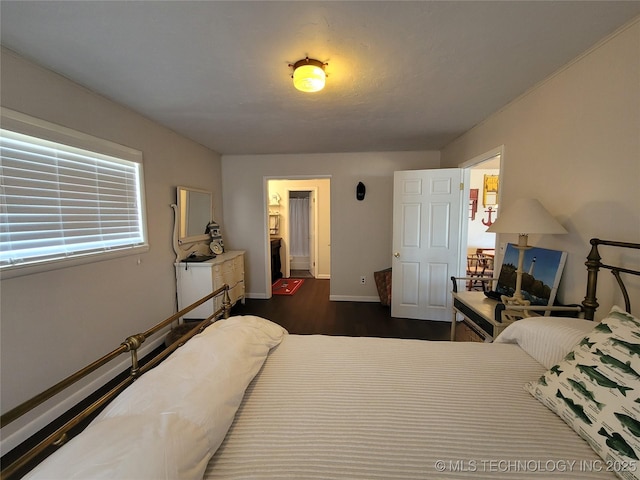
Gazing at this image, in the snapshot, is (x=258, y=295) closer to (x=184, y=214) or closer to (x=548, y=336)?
(x=184, y=214)

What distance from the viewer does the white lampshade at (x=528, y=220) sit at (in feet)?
5.03

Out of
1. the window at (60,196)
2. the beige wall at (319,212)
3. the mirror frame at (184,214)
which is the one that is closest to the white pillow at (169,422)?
the window at (60,196)

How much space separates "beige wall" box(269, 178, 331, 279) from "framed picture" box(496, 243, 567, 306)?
3.57 meters

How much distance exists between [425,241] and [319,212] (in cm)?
271

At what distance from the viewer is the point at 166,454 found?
25.3 inches

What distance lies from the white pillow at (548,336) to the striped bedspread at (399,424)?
3.0 inches

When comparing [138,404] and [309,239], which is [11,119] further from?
[309,239]

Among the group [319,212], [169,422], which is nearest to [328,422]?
[169,422]

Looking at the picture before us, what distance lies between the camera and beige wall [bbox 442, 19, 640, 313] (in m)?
1.28

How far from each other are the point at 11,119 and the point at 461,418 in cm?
276

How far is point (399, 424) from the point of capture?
0.90m

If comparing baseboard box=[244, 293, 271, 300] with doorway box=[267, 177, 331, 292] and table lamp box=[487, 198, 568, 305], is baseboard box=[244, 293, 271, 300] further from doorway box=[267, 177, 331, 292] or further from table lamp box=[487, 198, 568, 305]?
table lamp box=[487, 198, 568, 305]

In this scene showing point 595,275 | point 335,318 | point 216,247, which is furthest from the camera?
point 216,247

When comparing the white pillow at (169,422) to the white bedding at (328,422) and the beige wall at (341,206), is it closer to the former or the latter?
the white bedding at (328,422)
